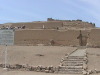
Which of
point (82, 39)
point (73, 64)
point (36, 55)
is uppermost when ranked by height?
point (82, 39)

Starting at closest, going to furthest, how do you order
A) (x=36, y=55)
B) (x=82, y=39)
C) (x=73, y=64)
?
(x=73, y=64)
(x=36, y=55)
(x=82, y=39)

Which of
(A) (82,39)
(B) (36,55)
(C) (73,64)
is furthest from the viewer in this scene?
(A) (82,39)

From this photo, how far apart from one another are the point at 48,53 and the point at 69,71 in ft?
20.3

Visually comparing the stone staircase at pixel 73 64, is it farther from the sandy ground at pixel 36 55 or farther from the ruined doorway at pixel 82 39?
the ruined doorway at pixel 82 39

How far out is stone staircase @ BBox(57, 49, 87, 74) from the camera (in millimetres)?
24491

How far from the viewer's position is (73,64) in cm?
2594

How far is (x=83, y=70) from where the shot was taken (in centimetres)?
2405

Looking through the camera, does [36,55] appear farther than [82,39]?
No

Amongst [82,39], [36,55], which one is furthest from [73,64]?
[82,39]

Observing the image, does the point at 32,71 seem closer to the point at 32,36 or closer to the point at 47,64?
the point at 47,64

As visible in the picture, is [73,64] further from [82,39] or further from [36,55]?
[82,39]

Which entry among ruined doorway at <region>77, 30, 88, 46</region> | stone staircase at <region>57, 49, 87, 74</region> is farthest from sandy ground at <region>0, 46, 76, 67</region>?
ruined doorway at <region>77, 30, 88, 46</region>

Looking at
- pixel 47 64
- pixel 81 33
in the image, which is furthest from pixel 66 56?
pixel 81 33

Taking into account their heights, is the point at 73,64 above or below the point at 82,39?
below
